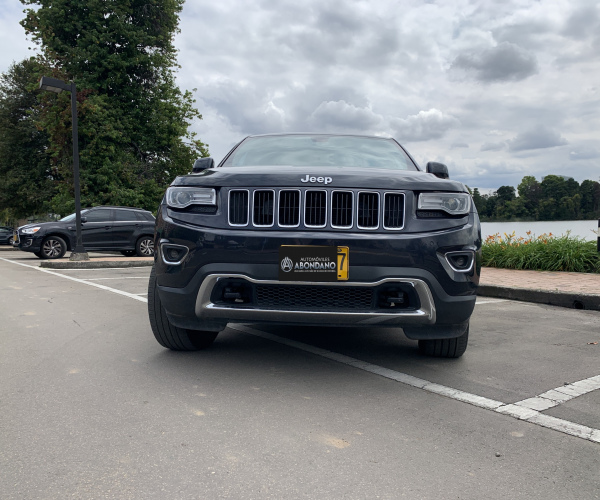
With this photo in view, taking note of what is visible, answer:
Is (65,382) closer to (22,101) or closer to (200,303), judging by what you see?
(200,303)

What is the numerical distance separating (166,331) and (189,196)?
3.53 feet

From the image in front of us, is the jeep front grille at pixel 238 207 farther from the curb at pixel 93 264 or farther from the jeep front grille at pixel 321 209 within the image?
the curb at pixel 93 264

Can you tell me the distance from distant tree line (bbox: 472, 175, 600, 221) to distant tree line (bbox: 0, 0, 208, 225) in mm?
17177

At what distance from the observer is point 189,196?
11.6ft

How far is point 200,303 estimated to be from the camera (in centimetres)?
340

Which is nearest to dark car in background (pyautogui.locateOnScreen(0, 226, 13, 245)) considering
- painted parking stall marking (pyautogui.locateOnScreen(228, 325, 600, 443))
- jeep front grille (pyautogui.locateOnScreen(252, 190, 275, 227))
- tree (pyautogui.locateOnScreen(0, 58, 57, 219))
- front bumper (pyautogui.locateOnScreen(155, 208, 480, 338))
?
tree (pyautogui.locateOnScreen(0, 58, 57, 219))

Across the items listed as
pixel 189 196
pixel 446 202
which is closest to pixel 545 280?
pixel 446 202

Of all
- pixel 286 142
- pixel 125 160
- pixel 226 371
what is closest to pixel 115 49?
pixel 125 160

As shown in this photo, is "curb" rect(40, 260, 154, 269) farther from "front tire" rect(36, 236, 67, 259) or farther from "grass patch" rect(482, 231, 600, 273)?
"grass patch" rect(482, 231, 600, 273)

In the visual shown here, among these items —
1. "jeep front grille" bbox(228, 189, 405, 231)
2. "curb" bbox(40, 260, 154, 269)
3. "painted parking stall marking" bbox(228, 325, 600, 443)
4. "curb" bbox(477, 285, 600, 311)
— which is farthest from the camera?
"curb" bbox(40, 260, 154, 269)

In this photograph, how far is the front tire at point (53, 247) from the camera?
55.5 ft

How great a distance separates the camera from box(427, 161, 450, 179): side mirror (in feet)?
13.2

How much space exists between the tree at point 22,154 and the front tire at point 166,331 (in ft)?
96.2

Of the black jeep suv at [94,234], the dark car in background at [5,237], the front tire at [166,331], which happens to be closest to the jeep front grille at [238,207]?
the front tire at [166,331]
